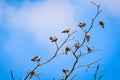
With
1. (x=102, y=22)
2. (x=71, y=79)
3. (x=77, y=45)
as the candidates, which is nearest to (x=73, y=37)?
(x=77, y=45)

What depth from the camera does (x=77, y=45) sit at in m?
5.93

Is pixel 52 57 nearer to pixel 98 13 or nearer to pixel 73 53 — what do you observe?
pixel 73 53

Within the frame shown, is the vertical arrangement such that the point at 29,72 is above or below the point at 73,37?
below

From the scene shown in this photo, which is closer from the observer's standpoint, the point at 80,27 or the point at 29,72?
the point at 29,72

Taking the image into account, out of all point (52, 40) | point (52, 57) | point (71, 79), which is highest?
point (52, 40)

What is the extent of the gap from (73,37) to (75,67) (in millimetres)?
907

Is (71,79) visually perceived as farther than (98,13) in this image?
No

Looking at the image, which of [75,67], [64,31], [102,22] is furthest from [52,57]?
[102,22]

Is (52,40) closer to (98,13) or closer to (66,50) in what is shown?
(66,50)

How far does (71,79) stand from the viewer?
5.13 metres

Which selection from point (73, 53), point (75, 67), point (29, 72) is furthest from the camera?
point (73, 53)

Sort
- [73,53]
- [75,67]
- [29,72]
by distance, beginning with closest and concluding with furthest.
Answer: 1. [29,72]
2. [75,67]
3. [73,53]

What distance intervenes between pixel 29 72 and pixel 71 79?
746 mm

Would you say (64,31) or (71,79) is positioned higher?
(64,31)
